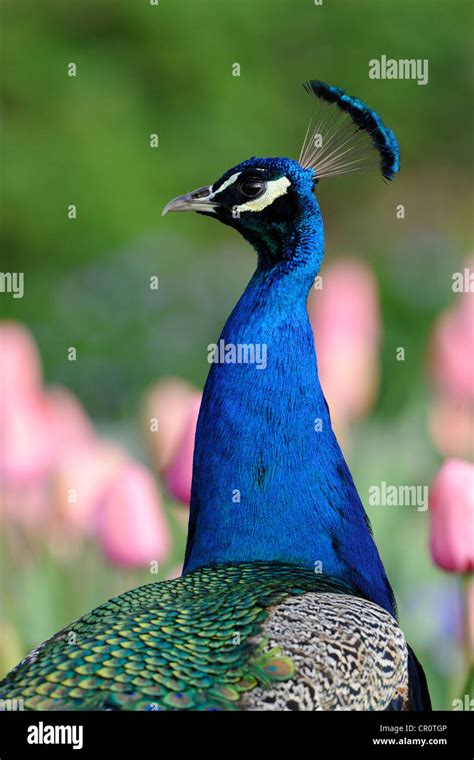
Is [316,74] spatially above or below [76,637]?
above

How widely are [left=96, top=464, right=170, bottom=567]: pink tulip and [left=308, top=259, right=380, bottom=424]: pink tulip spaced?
0.53 meters

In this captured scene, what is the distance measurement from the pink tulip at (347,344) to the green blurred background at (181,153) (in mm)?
1151

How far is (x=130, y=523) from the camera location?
71.8 inches

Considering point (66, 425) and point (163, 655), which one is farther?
point (66, 425)

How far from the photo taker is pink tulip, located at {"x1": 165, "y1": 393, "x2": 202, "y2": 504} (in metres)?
1.86

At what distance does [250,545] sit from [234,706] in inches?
14.0

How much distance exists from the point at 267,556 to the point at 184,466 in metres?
0.23

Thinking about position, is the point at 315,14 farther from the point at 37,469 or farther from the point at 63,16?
the point at 37,469

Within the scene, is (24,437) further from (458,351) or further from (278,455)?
(458,351)

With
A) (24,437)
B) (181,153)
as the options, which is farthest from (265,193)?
(181,153)

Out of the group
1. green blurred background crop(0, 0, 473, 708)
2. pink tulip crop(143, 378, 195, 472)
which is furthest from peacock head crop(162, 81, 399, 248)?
green blurred background crop(0, 0, 473, 708)

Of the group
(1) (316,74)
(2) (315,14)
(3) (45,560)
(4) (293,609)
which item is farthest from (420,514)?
(2) (315,14)

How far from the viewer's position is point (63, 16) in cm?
438

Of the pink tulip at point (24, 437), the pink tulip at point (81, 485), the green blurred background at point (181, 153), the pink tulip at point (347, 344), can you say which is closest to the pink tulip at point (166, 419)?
the pink tulip at point (81, 485)
